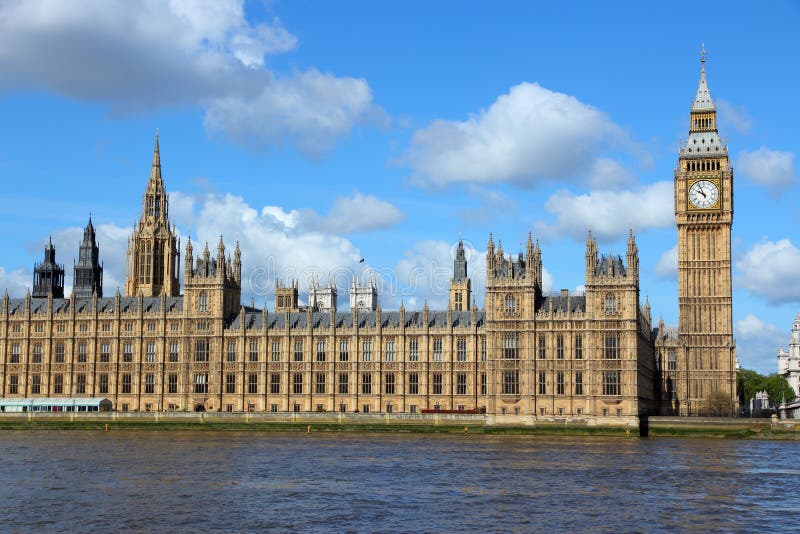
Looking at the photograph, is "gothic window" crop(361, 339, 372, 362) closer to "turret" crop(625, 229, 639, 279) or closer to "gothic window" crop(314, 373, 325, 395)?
"gothic window" crop(314, 373, 325, 395)

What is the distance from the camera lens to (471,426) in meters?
121

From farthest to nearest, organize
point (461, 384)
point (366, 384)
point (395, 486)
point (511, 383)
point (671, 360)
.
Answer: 1. point (671, 360)
2. point (366, 384)
3. point (461, 384)
4. point (511, 383)
5. point (395, 486)

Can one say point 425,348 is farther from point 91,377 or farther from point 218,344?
point 91,377

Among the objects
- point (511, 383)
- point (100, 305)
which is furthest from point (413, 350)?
point (100, 305)

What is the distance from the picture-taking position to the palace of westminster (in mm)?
123750

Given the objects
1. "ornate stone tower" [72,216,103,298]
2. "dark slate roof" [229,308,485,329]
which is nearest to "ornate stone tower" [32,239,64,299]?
"ornate stone tower" [72,216,103,298]

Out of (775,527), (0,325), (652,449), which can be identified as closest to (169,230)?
(0,325)

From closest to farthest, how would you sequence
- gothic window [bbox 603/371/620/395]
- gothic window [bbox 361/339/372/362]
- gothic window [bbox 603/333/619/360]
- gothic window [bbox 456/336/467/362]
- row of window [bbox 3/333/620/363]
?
gothic window [bbox 603/371/620/395]
gothic window [bbox 603/333/619/360]
row of window [bbox 3/333/620/363]
gothic window [bbox 456/336/467/362]
gothic window [bbox 361/339/372/362]

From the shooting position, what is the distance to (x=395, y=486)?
225 ft

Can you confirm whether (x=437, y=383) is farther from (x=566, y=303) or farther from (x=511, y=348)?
(x=566, y=303)

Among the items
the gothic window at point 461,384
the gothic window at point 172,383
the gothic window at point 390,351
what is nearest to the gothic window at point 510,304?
the gothic window at point 461,384

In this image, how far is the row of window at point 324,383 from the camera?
12338cm

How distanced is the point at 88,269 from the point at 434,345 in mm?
56305

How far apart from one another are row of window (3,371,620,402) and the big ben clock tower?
1090 inches
